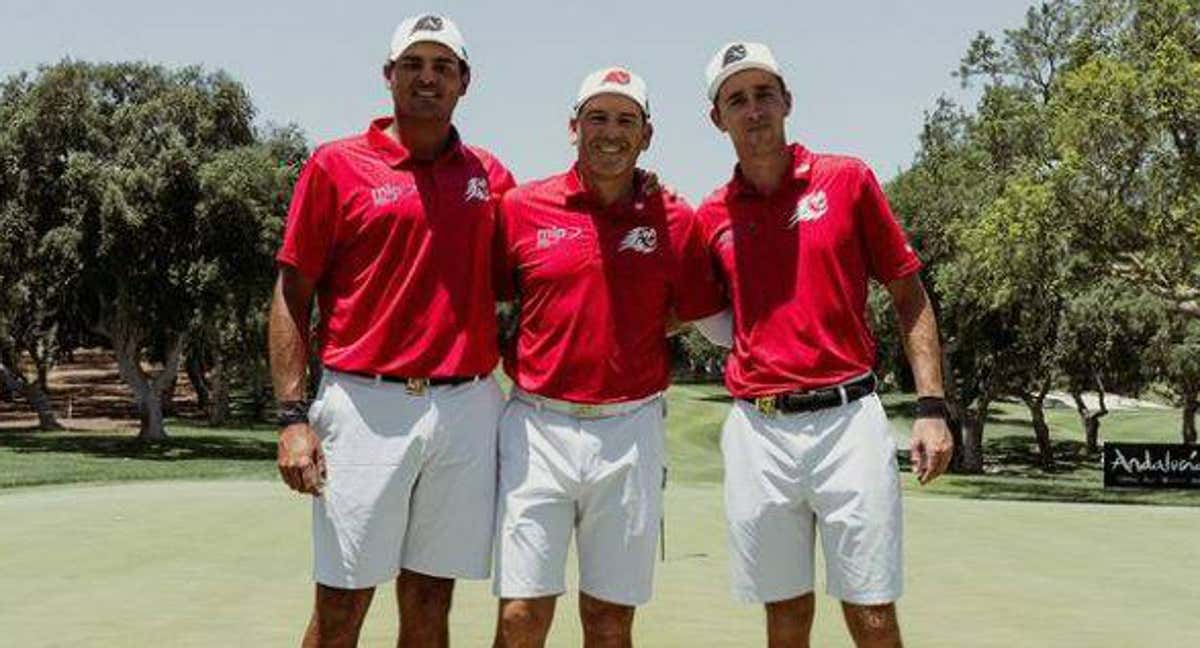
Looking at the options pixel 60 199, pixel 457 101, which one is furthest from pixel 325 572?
pixel 60 199

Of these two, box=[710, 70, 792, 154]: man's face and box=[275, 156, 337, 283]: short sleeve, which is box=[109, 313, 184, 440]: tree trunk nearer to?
box=[275, 156, 337, 283]: short sleeve

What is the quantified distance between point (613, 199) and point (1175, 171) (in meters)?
24.0

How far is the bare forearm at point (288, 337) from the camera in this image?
547 cm

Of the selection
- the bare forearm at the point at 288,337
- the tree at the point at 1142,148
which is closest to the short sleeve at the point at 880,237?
the bare forearm at the point at 288,337

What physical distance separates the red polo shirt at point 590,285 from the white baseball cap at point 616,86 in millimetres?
350

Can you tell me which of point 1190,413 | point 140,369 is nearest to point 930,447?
point 140,369

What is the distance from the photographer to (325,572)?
17.8ft

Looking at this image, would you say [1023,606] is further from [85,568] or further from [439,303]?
[85,568]

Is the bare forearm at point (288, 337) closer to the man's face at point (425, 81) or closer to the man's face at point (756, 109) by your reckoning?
the man's face at point (425, 81)

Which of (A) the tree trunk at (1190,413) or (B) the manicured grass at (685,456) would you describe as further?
(A) the tree trunk at (1190,413)

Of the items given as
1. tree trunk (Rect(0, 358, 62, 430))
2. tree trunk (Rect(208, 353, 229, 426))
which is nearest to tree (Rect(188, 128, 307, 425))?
tree trunk (Rect(0, 358, 62, 430))

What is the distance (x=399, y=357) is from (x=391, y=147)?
0.84 m

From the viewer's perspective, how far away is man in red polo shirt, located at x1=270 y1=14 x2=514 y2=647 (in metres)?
5.34

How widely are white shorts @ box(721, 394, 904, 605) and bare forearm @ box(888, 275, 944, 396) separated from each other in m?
0.33
